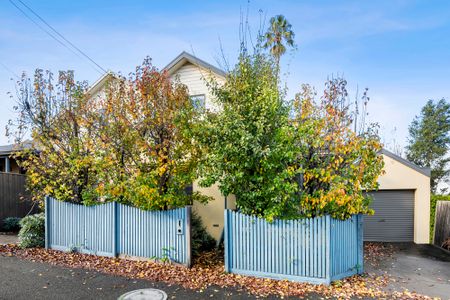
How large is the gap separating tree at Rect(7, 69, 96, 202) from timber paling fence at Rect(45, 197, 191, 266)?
2.41 feet

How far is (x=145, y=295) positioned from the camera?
19.2 ft

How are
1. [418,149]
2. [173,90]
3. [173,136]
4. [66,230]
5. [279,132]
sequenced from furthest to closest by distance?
1. [418,149]
2. [66,230]
3. [173,90]
4. [173,136]
5. [279,132]

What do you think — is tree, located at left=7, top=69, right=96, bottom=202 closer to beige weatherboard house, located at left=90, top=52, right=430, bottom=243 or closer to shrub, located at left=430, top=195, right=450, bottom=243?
beige weatherboard house, located at left=90, top=52, right=430, bottom=243

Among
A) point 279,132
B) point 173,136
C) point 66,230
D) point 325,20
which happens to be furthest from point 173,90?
point 325,20

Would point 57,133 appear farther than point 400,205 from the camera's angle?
No

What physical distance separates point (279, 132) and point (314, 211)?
2094 millimetres

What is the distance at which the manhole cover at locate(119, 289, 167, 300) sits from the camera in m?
5.72

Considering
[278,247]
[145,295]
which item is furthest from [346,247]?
[145,295]

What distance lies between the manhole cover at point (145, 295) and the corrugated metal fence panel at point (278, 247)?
1955 mm

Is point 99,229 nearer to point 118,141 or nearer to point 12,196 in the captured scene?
point 118,141

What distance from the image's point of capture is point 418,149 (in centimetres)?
2875

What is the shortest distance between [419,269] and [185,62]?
11.0 m

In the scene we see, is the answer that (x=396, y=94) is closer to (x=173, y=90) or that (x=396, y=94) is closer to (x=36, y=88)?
(x=173, y=90)

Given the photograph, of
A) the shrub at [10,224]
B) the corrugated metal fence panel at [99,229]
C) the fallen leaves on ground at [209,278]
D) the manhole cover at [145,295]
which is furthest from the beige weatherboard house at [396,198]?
the manhole cover at [145,295]
